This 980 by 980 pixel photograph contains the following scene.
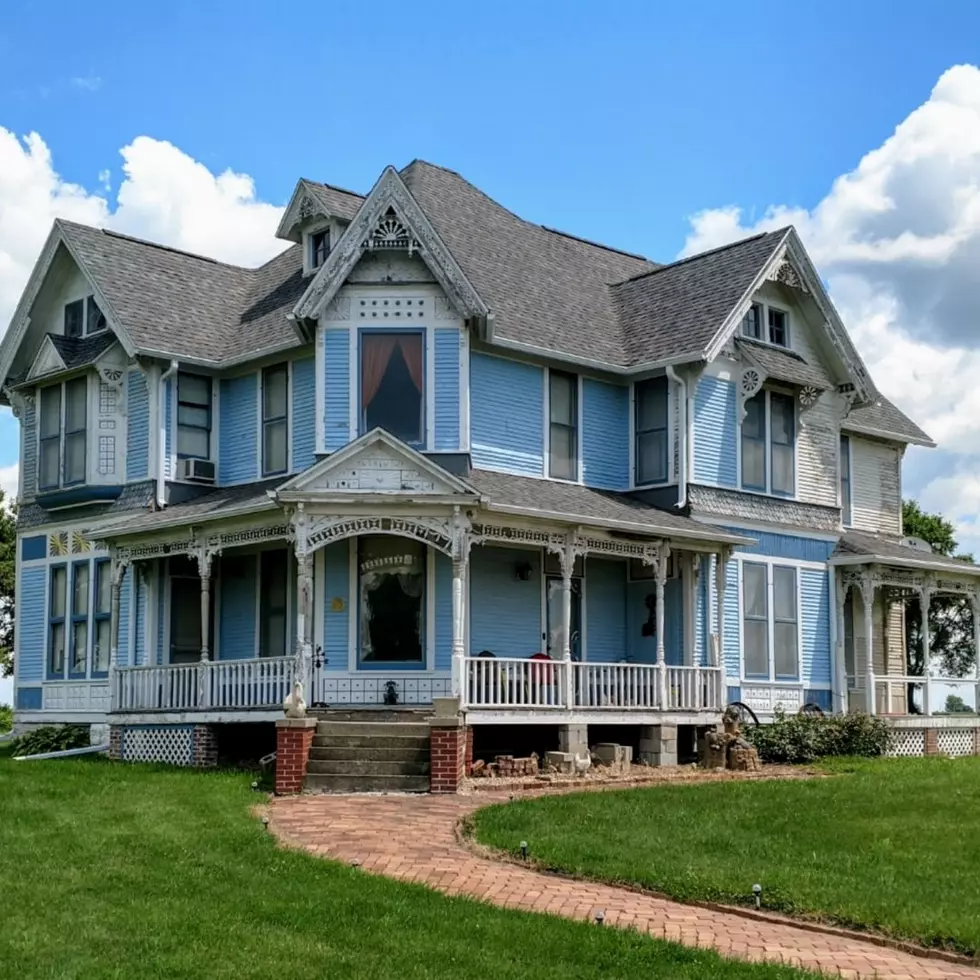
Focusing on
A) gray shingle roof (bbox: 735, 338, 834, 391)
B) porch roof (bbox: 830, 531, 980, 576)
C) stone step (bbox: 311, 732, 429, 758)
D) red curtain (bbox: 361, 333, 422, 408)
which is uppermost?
gray shingle roof (bbox: 735, 338, 834, 391)

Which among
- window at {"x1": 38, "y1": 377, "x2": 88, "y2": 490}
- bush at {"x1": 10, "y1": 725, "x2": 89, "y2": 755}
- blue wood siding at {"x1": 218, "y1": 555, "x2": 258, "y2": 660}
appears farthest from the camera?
window at {"x1": 38, "y1": 377, "x2": 88, "y2": 490}

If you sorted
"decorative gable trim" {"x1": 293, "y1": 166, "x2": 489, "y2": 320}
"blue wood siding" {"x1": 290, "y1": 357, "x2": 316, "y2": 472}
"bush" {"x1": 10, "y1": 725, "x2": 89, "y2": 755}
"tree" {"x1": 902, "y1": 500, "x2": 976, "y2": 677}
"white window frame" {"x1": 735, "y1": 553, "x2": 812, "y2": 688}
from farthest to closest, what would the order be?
1. "tree" {"x1": 902, "y1": 500, "x2": 976, "y2": 677}
2. "bush" {"x1": 10, "y1": 725, "x2": 89, "y2": 755}
3. "white window frame" {"x1": 735, "y1": 553, "x2": 812, "y2": 688}
4. "blue wood siding" {"x1": 290, "y1": 357, "x2": 316, "y2": 472}
5. "decorative gable trim" {"x1": 293, "y1": 166, "x2": 489, "y2": 320}

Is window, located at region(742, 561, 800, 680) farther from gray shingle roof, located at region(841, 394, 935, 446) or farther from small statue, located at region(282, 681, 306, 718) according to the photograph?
small statue, located at region(282, 681, 306, 718)

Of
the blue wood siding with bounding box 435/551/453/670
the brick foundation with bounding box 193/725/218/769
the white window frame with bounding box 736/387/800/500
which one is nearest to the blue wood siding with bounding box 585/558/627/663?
the white window frame with bounding box 736/387/800/500

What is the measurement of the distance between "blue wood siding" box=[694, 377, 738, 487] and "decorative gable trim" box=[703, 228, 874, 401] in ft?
2.83

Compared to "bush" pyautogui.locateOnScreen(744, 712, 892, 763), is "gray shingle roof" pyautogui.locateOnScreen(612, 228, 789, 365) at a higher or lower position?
higher

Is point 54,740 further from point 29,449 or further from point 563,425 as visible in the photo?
point 563,425

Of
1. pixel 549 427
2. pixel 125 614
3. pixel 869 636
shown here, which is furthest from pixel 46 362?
pixel 869 636

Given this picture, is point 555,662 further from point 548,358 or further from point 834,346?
point 834,346

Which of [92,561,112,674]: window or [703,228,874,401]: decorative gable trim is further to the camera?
[92,561,112,674]: window

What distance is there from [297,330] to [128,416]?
14.0 feet

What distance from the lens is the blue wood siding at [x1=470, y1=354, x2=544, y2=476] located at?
80.9 feet

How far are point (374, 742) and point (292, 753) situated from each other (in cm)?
121

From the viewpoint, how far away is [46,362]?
28516mm
